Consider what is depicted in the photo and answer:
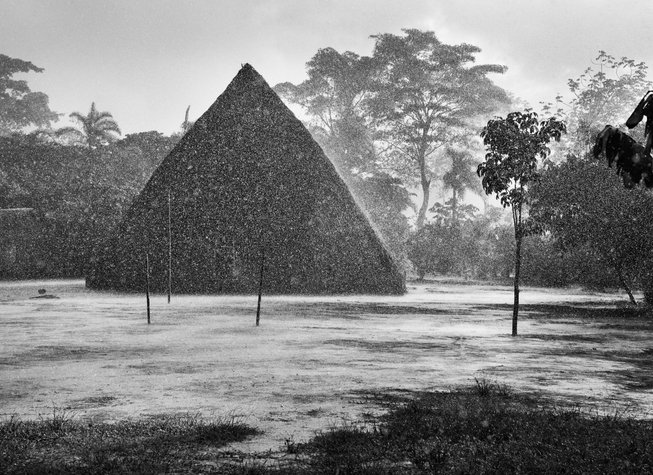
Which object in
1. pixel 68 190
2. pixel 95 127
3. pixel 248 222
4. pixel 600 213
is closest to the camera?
pixel 600 213

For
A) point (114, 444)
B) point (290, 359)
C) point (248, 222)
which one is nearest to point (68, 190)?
point (248, 222)

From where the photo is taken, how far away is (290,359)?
11.2 meters

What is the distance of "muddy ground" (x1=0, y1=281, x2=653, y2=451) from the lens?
25.8 feet

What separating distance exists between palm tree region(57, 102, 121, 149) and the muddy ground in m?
27.2

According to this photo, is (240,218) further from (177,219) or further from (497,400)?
(497,400)

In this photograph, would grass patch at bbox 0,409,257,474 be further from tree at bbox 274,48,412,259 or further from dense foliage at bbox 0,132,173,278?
tree at bbox 274,48,412,259

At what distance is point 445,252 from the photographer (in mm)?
45375

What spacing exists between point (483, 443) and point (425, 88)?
4654 centimetres


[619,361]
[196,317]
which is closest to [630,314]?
[619,361]

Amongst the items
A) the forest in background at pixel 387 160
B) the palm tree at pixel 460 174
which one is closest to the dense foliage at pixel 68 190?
the forest in background at pixel 387 160

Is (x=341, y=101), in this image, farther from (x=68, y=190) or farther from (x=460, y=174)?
(x=68, y=190)

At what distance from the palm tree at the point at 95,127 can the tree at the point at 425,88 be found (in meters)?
18.7

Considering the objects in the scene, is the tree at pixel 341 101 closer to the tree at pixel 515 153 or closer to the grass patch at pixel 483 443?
the tree at pixel 515 153

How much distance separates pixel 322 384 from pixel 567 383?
3.34 m
